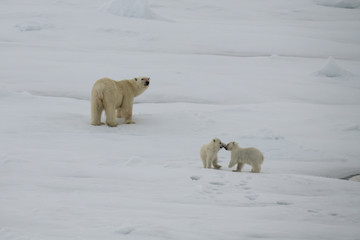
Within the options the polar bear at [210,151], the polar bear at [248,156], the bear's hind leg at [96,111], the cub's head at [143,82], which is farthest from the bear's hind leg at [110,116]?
the polar bear at [248,156]

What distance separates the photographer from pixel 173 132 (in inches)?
311

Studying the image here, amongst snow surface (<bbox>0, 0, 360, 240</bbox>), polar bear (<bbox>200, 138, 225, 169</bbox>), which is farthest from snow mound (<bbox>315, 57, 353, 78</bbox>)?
polar bear (<bbox>200, 138, 225, 169</bbox>)

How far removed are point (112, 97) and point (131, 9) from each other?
46.6 ft

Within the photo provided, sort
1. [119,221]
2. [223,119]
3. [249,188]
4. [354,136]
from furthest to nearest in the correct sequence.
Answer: [223,119]
[354,136]
[249,188]
[119,221]

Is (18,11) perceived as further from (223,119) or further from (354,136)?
(354,136)

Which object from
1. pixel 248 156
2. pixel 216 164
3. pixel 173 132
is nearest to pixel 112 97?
pixel 173 132

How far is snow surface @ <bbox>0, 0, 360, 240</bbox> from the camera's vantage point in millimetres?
3840

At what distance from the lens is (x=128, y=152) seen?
6.54 metres

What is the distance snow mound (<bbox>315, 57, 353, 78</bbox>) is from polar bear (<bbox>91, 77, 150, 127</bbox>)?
720 centimetres

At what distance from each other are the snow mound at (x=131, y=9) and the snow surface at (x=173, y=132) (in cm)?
10

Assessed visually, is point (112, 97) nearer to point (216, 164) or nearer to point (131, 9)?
point (216, 164)

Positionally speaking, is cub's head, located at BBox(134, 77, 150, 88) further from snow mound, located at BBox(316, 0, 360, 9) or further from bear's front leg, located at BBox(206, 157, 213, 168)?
snow mound, located at BBox(316, 0, 360, 9)

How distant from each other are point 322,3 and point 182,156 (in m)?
28.5

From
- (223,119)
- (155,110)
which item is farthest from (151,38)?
(223,119)
